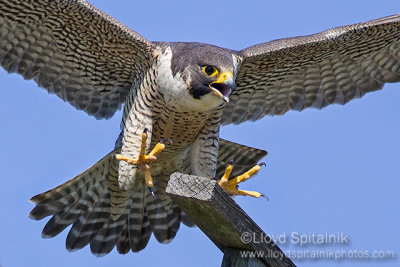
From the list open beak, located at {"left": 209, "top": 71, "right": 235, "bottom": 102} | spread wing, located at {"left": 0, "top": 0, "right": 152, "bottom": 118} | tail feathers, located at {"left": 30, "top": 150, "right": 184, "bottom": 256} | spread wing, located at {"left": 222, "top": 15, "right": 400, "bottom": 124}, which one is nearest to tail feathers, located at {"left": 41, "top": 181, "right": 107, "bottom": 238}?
tail feathers, located at {"left": 30, "top": 150, "right": 184, "bottom": 256}

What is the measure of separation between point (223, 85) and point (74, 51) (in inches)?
61.4

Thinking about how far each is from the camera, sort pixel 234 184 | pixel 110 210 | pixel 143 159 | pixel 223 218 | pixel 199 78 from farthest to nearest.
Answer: pixel 110 210, pixel 199 78, pixel 143 159, pixel 234 184, pixel 223 218

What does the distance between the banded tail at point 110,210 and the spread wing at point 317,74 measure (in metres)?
0.49

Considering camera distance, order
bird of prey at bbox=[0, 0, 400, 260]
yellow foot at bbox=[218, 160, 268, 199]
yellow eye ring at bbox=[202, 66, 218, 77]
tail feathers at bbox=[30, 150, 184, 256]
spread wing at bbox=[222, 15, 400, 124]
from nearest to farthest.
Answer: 1. yellow foot at bbox=[218, 160, 268, 199]
2. yellow eye ring at bbox=[202, 66, 218, 77]
3. bird of prey at bbox=[0, 0, 400, 260]
4. spread wing at bbox=[222, 15, 400, 124]
5. tail feathers at bbox=[30, 150, 184, 256]

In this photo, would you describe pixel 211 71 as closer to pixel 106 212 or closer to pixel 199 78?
pixel 199 78

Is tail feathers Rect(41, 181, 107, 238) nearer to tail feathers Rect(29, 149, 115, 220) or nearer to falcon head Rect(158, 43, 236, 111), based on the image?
tail feathers Rect(29, 149, 115, 220)

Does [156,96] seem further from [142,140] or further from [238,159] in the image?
[238,159]

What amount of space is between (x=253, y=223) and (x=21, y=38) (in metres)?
3.52

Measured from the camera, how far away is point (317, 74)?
27.1 feet

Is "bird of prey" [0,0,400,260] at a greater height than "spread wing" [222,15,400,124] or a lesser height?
lesser

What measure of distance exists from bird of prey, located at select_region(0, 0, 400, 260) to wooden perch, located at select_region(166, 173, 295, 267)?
4.91 feet

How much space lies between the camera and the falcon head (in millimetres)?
6969

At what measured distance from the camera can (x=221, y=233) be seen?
512cm

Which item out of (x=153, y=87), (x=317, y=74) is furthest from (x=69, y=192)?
(x=317, y=74)
